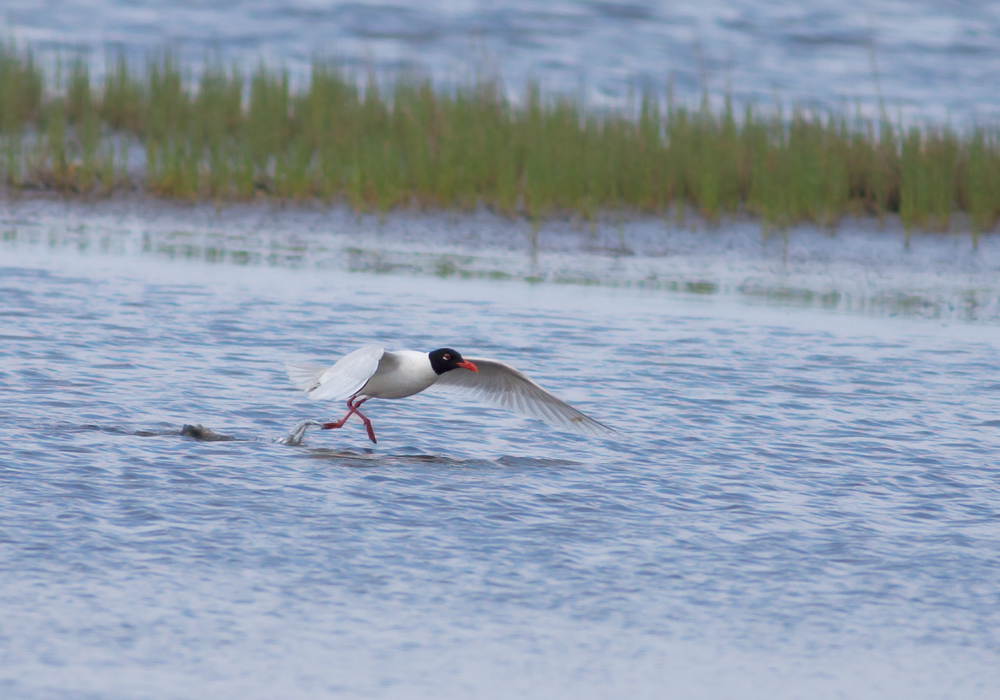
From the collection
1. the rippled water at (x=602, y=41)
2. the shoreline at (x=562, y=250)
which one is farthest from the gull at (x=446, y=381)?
the rippled water at (x=602, y=41)

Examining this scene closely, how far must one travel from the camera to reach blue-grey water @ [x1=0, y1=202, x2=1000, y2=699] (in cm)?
389

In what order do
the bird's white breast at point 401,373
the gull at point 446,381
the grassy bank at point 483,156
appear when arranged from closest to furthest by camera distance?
the gull at point 446,381
the bird's white breast at point 401,373
the grassy bank at point 483,156

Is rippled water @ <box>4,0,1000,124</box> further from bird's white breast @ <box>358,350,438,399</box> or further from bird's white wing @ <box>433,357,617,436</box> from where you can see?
bird's white breast @ <box>358,350,438,399</box>

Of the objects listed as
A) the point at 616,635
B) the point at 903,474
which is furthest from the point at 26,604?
the point at 903,474

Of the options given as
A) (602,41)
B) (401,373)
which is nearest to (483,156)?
(401,373)

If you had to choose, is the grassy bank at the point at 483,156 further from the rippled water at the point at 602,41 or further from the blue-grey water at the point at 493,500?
the rippled water at the point at 602,41

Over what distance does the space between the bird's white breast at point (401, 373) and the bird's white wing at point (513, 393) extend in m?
0.22

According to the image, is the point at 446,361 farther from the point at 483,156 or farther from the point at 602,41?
the point at 602,41

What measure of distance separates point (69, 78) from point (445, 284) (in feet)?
22.9

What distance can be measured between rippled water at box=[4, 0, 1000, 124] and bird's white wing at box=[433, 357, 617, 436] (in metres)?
12.3

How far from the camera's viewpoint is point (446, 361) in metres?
6.66

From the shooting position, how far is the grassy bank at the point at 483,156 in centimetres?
1342

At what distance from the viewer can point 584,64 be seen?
2130cm

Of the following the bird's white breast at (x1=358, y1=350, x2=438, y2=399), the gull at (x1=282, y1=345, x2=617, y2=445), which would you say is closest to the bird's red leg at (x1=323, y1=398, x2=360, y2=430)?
the gull at (x1=282, y1=345, x2=617, y2=445)
